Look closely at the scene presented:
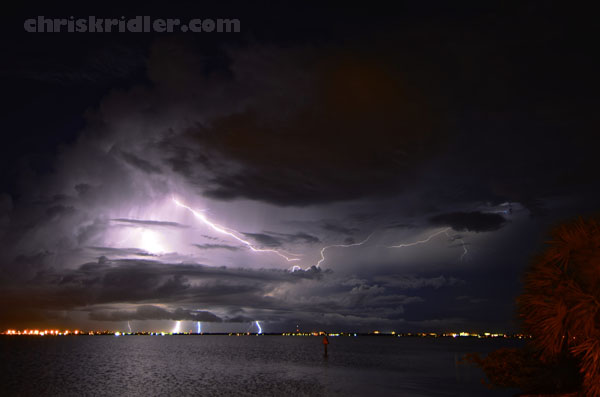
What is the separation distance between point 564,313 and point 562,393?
194 inches

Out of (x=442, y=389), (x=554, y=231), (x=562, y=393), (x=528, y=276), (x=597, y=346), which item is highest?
(x=554, y=231)

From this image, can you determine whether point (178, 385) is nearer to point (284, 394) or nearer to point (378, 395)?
point (284, 394)

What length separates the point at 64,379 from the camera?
1978 inches

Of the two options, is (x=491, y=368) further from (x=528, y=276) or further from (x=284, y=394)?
(x=284, y=394)

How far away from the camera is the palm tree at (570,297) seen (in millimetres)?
16453

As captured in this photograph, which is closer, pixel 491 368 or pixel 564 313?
pixel 564 313

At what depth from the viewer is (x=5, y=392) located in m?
40.2

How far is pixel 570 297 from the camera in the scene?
1745 cm

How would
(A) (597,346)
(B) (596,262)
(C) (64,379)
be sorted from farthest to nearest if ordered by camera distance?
(C) (64,379) < (B) (596,262) < (A) (597,346)

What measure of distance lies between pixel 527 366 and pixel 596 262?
946 cm

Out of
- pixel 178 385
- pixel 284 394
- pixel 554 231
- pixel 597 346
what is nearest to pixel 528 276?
pixel 554 231

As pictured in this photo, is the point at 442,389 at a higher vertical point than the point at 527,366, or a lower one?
lower

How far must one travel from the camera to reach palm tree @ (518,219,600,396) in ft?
54.0

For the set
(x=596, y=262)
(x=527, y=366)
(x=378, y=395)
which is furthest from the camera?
(x=378, y=395)
